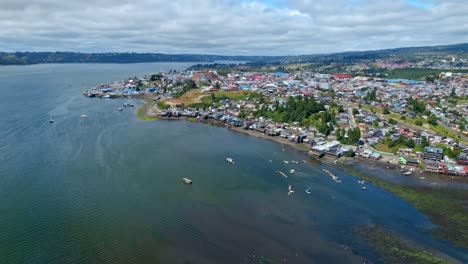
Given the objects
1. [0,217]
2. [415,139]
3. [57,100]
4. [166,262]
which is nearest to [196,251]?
[166,262]

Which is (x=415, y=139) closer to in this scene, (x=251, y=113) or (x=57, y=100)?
(x=251, y=113)

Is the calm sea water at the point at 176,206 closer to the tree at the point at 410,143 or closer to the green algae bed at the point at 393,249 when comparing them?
the green algae bed at the point at 393,249

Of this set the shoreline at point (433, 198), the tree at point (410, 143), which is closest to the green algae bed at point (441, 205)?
the shoreline at point (433, 198)

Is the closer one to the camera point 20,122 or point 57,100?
Result: point 20,122

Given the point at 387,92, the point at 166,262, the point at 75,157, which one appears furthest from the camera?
the point at 387,92

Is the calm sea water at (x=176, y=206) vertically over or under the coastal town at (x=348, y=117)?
under

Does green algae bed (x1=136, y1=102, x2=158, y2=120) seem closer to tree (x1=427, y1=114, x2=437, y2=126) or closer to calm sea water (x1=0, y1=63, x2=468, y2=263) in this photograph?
calm sea water (x1=0, y1=63, x2=468, y2=263)

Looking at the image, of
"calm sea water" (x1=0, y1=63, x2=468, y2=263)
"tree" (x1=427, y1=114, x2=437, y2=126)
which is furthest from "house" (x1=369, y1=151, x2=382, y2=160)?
"tree" (x1=427, y1=114, x2=437, y2=126)
